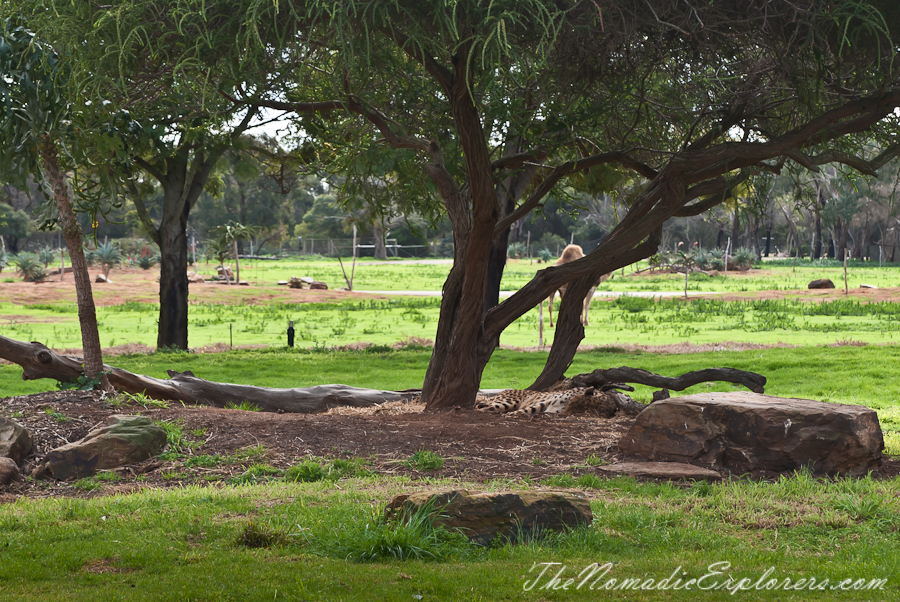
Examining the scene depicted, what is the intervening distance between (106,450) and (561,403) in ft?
17.7

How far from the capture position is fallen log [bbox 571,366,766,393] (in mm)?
10359

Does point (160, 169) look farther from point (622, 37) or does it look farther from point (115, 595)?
point (115, 595)

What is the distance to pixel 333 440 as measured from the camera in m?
8.45

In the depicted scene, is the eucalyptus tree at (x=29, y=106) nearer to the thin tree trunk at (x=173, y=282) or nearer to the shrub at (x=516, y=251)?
the thin tree trunk at (x=173, y=282)

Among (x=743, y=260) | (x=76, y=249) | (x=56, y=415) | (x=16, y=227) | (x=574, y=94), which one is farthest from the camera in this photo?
(x=16, y=227)

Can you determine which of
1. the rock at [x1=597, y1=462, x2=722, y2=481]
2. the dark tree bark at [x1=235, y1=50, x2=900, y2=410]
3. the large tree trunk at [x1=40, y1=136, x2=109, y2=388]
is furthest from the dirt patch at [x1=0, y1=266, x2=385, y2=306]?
the rock at [x1=597, y1=462, x2=722, y2=481]

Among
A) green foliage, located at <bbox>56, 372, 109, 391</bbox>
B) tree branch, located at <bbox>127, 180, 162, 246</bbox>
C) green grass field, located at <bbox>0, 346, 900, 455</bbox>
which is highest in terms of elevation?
tree branch, located at <bbox>127, 180, 162, 246</bbox>

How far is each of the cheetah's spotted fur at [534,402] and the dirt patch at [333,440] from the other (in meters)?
0.45

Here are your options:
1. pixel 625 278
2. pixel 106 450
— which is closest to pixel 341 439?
pixel 106 450

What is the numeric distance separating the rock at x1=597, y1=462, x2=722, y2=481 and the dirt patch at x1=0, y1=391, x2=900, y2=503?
0.86 ft

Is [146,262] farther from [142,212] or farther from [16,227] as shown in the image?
[142,212]

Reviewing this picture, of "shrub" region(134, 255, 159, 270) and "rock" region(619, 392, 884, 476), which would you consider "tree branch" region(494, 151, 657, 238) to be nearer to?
"rock" region(619, 392, 884, 476)

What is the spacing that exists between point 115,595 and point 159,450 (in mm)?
3928

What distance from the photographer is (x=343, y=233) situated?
8369cm
